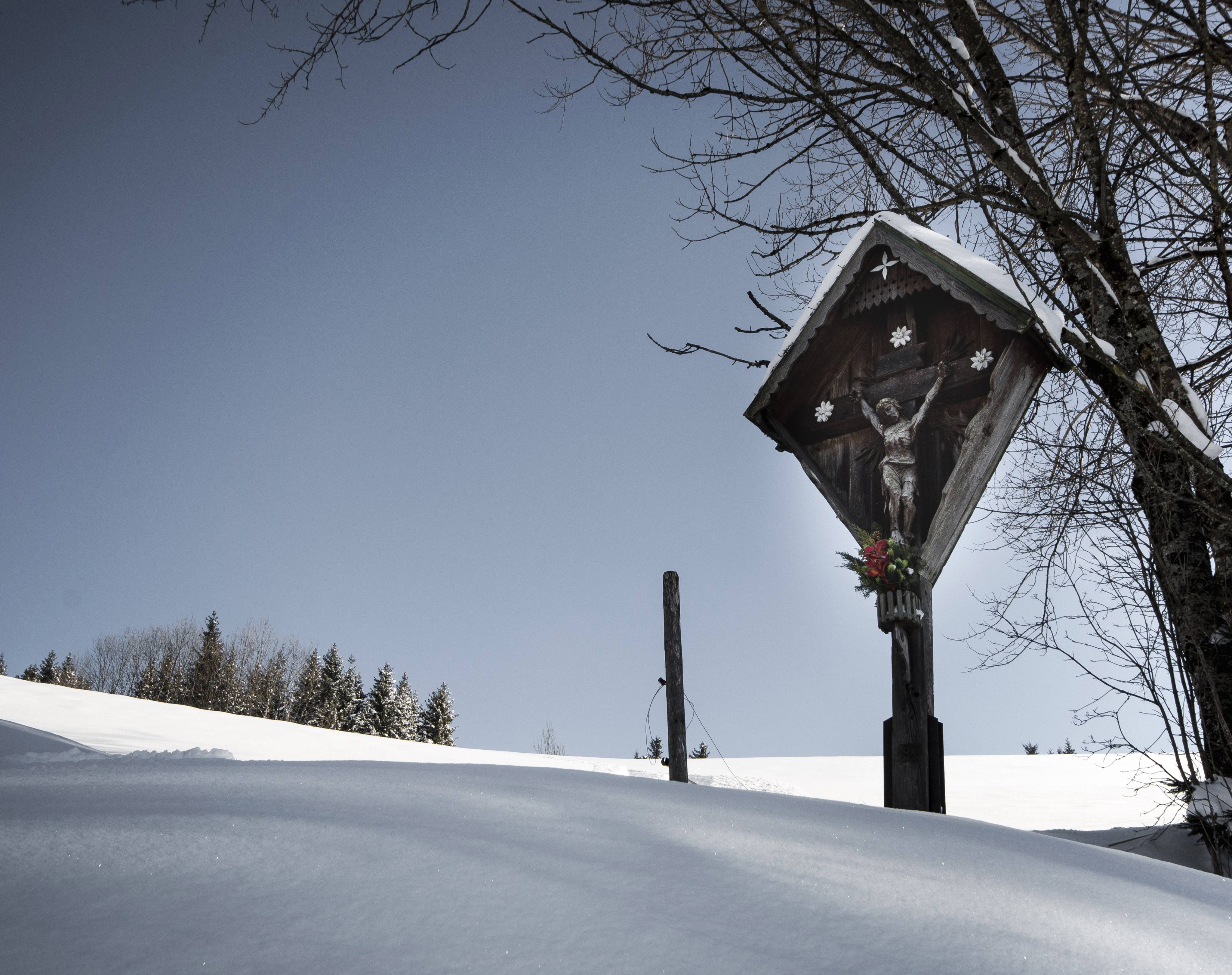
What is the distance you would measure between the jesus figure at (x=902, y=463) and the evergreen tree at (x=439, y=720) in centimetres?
3787

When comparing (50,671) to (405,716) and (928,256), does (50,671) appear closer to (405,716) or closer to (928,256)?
(405,716)

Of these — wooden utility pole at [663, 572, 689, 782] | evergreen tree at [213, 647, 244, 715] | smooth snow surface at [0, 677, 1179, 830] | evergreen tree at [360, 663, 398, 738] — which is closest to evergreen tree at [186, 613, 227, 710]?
evergreen tree at [213, 647, 244, 715]

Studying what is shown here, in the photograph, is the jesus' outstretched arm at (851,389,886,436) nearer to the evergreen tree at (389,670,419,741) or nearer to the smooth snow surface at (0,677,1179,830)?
the smooth snow surface at (0,677,1179,830)

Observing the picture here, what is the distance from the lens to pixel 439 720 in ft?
130

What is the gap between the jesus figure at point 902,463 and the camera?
176 inches

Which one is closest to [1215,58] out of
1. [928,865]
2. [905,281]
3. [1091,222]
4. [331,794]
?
[1091,222]

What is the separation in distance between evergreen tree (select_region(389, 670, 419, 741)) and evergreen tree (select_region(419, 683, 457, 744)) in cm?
45

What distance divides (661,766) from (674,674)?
4.38 m

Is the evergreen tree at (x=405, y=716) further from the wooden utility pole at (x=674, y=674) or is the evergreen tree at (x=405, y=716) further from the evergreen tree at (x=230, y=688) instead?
the wooden utility pole at (x=674, y=674)

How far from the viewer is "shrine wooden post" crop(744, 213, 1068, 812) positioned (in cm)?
413

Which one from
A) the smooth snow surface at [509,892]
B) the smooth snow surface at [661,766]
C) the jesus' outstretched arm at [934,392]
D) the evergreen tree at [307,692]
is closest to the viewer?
the smooth snow surface at [509,892]

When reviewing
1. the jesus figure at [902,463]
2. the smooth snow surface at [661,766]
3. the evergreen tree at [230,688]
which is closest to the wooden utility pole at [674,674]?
the smooth snow surface at [661,766]

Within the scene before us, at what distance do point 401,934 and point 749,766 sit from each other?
39.0 ft

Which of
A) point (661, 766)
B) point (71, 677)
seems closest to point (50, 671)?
point (71, 677)
